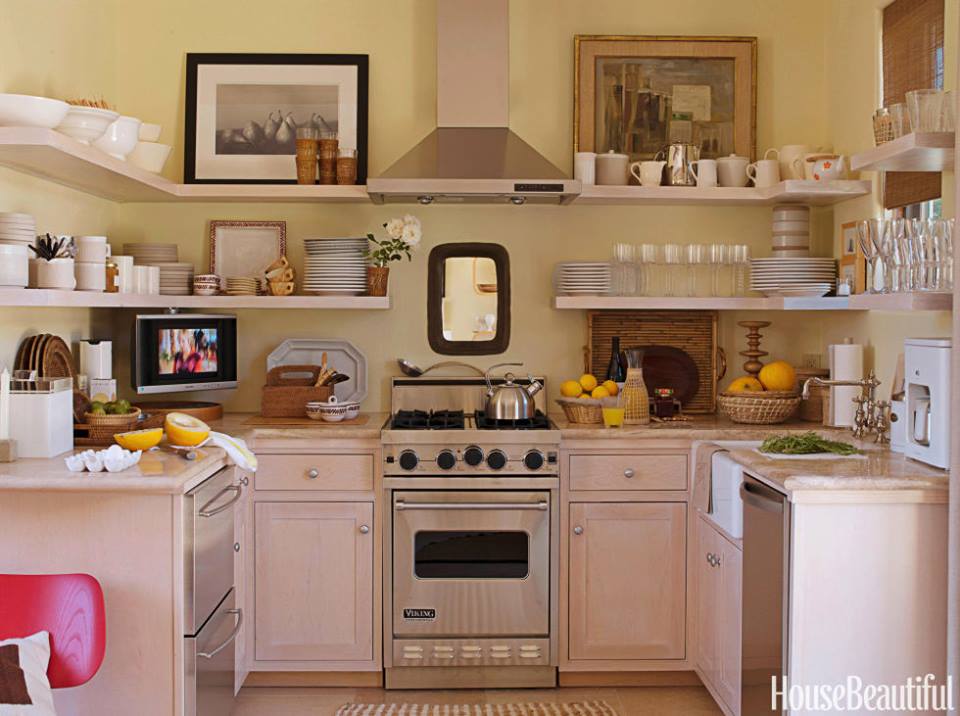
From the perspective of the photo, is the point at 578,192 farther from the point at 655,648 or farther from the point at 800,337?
the point at 655,648

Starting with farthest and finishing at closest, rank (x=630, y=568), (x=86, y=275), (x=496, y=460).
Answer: (x=630, y=568) → (x=496, y=460) → (x=86, y=275)

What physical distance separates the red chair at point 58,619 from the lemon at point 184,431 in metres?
0.80

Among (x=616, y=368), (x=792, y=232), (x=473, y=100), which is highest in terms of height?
(x=473, y=100)

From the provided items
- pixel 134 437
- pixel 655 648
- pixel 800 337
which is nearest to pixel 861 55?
pixel 800 337

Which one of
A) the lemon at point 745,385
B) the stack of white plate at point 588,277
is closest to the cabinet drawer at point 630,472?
the lemon at point 745,385

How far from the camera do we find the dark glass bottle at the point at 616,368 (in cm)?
437

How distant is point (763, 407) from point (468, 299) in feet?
4.35

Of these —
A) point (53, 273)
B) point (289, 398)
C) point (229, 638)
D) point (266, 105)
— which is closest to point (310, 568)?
point (229, 638)

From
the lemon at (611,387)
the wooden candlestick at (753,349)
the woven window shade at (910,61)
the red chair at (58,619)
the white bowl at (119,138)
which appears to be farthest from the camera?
the wooden candlestick at (753,349)

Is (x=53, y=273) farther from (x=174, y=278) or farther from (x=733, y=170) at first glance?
(x=733, y=170)

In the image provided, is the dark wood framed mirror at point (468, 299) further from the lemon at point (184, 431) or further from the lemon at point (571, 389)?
the lemon at point (184, 431)

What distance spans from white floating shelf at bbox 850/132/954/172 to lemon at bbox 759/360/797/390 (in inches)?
42.3

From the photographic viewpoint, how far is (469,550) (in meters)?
3.86

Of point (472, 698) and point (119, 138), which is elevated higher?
point (119, 138)
